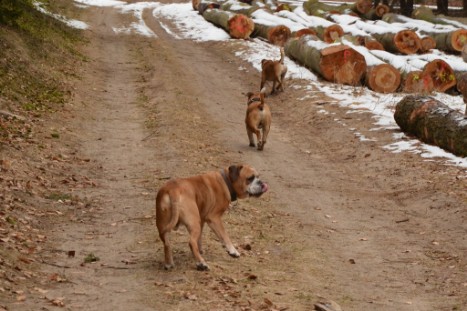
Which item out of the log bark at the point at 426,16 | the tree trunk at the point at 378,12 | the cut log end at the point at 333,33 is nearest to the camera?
the cut log end at the point at 333,33

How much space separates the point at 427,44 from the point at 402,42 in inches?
66.7

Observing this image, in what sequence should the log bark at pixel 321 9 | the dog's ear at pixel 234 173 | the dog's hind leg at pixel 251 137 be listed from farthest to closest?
1. the log bark at pixel 321 9
2. the dog's hind leg at pixel 251 137
3. the dog's ear at pixel 234 173

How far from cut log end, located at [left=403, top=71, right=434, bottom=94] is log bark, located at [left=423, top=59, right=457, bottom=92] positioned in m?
0.17

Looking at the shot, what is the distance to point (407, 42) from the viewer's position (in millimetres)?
31438

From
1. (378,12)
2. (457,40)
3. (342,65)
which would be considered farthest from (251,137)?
(378,12)

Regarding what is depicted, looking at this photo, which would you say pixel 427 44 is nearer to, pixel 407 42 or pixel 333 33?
pixel 407 42

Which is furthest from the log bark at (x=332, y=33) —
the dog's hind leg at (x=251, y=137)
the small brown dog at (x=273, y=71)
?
the dog's hind leg at (x=251, y=137)

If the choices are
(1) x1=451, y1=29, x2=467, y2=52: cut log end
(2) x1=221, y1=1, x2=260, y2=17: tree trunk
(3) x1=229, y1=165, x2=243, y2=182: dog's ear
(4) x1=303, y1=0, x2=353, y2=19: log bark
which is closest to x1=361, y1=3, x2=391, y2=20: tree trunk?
(4) x1=303, y1=0, x2=353, y2=19: log bark

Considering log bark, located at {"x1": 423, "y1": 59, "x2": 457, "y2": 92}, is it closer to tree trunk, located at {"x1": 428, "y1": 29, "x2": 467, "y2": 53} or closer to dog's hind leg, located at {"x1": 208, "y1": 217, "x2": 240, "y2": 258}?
tree trunk, located at {"x1": 428, "y1": 29, "x2": 467, "y2": 53}

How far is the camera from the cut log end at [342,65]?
76.6 ft

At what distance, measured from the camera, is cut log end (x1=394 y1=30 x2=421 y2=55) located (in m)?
31.3

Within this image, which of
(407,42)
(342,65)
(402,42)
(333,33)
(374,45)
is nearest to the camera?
(342,65)

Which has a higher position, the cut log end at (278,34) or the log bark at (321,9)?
the cut log end at (278,34)

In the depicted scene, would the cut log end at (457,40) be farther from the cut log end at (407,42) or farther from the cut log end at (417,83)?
the cut log end at (417,83)
